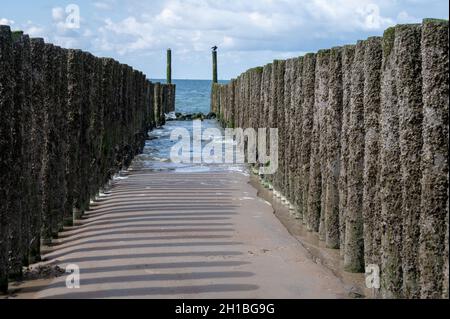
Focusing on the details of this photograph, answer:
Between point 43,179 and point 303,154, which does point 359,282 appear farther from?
point 43,179

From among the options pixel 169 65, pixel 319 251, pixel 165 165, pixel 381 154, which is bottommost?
pixel 319 251

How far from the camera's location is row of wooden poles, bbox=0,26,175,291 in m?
5.75

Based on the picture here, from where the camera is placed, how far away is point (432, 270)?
4340mm

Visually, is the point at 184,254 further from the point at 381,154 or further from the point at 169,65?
the point at 169,65

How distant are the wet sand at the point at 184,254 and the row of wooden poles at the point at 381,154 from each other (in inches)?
22.0

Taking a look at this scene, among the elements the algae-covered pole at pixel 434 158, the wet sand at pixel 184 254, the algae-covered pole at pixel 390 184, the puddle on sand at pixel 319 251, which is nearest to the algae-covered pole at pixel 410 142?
the algae-covered pole at pixel 390 184

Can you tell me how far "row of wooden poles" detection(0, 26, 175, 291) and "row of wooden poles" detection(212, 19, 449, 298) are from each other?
2961mm

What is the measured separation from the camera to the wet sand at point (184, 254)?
224 inches

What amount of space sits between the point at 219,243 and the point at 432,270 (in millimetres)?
3277

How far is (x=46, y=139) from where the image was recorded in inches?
301

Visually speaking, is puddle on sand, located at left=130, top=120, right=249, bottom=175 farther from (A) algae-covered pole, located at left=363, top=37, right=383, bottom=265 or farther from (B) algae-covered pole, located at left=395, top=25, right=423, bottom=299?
(B) algae-covered pole, located at left=395, top=25, right=423, bottom=299

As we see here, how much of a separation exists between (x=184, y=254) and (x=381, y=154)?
238cm

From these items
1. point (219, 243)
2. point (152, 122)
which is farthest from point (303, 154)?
point (152, 122)

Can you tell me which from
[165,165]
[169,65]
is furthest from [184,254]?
[169,65]
